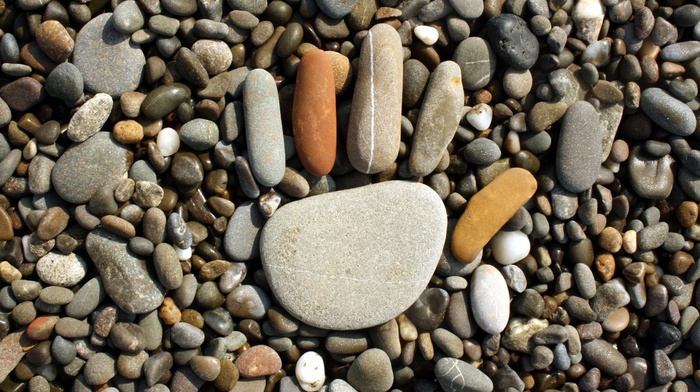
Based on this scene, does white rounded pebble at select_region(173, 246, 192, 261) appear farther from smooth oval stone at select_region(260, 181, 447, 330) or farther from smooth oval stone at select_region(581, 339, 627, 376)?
smooth oval stone at select_region(581, 339, 627, 376)

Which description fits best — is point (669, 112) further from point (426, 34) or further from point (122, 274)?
point (122, 274)

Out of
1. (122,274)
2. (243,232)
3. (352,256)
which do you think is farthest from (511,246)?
(122,274)

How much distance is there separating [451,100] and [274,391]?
160cm

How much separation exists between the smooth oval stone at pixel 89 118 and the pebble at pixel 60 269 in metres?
0.53

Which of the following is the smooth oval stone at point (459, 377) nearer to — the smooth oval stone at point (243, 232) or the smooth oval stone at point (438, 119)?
the smooth oval stone at point (438, 119)

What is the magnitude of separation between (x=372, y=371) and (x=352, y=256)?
0.53 metres

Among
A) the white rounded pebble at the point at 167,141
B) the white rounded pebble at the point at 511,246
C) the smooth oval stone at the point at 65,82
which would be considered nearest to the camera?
the smooth oval stone at the point at 65,82

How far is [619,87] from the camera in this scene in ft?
9.20

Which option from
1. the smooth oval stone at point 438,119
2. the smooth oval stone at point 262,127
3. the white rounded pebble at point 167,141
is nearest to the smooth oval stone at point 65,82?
the white rounded pebble at point 167,141

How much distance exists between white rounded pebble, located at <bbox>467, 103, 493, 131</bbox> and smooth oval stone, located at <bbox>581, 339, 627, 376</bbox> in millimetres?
1169

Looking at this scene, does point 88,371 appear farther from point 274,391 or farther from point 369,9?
point 369,9

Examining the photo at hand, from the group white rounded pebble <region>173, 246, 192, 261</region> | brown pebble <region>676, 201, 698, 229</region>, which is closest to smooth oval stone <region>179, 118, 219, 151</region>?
white rounded pebble <region>173, 246, 192, 261</region>

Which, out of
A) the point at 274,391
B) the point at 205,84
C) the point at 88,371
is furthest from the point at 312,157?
the point at 88,371

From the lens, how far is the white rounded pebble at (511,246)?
272cm
